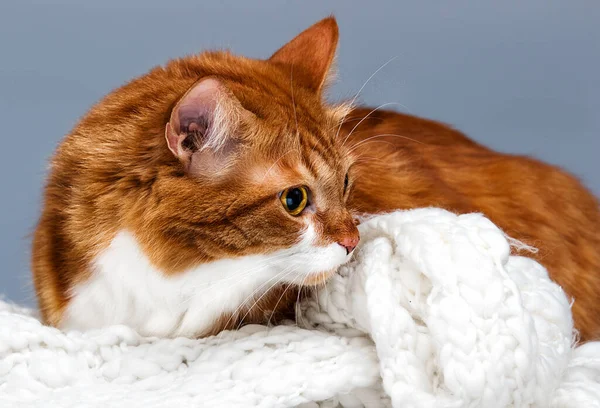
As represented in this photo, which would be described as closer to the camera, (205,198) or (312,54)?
(205,198)

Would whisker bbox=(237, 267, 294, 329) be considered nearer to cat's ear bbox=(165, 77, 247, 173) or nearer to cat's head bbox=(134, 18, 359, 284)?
cat's head bbox=(134, 18, 359, 284)

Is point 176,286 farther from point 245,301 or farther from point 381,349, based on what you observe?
point 381,349

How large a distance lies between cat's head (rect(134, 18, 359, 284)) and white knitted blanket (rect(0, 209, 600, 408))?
0.30 feet

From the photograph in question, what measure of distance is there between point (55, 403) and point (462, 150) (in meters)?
1.26

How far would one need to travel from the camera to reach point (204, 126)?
1402 mm

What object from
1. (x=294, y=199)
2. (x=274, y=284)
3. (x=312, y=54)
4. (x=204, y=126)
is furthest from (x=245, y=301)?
(x=312, y=54)

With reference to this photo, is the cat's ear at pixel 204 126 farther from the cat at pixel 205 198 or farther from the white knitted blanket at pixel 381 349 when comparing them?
the white knitted blanket at pixel 381 349

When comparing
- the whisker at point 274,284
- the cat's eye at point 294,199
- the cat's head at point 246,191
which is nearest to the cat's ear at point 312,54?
the cat's head at point 246,191

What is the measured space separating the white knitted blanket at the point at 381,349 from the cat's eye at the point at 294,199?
0.15 metres

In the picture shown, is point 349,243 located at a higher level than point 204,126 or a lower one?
lower

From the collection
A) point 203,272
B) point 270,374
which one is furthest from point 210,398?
point 203,272

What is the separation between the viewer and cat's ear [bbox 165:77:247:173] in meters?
1.35

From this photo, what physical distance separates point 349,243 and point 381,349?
0.22 m

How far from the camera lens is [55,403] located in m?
1.34
